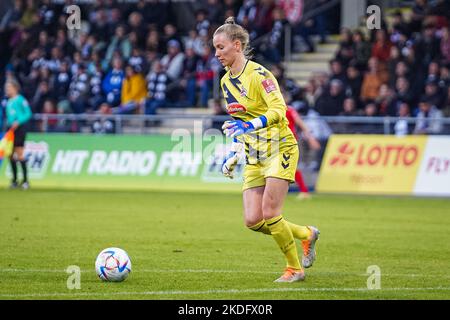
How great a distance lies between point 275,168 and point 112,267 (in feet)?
6.17

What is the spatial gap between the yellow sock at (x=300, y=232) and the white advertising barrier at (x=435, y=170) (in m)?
11.7

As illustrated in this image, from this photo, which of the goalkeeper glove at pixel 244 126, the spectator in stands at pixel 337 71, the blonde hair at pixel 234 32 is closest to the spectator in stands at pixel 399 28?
the spectator in stands at pixel 337 71

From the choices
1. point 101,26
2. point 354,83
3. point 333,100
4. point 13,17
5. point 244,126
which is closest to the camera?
point 244,126

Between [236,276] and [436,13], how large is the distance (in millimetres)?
17854

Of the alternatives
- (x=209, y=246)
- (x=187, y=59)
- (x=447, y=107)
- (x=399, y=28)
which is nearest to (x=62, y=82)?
(x=187, y=59)

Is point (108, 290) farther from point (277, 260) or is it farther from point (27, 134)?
point (27, 134)

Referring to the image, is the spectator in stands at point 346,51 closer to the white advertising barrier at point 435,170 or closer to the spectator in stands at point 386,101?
the spectator in stands at point 386,101

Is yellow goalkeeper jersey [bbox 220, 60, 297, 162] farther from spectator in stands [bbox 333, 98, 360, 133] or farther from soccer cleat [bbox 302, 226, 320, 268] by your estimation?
spectator in stands [bbox 333, 98, 360, 133]

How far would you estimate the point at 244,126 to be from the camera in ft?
30.5

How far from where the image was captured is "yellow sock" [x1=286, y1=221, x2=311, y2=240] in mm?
10094

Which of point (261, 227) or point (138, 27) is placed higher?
point (138, 27)

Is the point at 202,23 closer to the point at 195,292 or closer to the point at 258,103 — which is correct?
the point at 258,103

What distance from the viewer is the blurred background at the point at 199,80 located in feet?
75.5

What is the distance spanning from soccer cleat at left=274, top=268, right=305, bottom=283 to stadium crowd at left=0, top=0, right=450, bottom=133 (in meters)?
13.2
